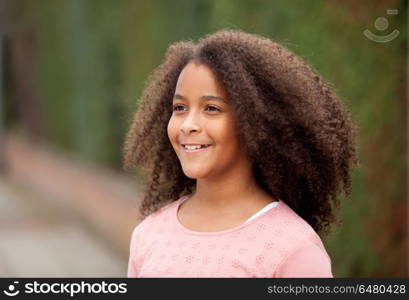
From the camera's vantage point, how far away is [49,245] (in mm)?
7305

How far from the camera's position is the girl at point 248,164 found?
1.78 meters

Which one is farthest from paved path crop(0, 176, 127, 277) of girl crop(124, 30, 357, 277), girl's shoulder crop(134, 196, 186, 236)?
girl crop(124, 30, 357, 277)

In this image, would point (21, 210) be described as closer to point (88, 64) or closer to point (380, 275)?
point (88, 64)

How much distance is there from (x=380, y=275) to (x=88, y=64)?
242 inches

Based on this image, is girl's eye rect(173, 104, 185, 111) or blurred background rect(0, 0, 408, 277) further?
blurred background rect(0, 0, 408, 277)

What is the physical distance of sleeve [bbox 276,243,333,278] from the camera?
171 cm

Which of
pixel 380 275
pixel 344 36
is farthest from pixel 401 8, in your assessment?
pixel 380 275

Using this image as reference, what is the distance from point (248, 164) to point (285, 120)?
0.43 feet

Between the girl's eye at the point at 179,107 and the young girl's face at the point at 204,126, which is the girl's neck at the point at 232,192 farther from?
the girl's eye at the point at 179,107

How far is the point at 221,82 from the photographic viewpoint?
1.87 metres

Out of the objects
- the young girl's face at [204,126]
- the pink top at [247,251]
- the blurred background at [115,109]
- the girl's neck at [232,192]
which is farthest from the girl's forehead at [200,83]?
the blurred background at [115,109]

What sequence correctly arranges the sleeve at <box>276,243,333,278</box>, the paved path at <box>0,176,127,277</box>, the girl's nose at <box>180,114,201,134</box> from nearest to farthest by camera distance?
the sleeve at <box>276,243,333,278</box> → the girl's nose at <box>180,114,201,134</box> → the paved path at <box>0,176,127,277</box>

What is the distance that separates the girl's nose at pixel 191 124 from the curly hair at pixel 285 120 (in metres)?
0.09

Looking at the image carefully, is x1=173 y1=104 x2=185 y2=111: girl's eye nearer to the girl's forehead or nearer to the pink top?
the girl's forehead
